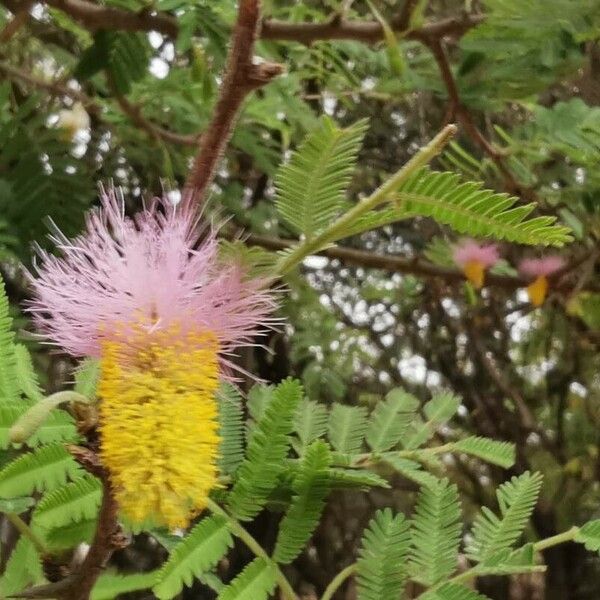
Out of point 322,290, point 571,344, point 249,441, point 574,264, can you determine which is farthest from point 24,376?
point 571,344

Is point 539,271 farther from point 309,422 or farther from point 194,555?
point 194,555

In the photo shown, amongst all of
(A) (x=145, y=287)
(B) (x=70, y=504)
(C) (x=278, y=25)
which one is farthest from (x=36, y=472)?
(C) (x=278, y=25)

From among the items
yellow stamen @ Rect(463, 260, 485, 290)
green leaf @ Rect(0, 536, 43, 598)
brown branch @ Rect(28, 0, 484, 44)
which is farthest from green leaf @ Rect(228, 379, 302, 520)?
yellow stamen @ Rect(463, 260, 485, 290)

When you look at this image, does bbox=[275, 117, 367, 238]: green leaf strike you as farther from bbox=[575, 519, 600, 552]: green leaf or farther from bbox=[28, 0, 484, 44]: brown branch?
bbox=[28, 0, 484, 44]: brown branch

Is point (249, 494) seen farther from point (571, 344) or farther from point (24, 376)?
point (571, 344)

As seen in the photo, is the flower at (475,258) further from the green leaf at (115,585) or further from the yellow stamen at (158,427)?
the yellow stamen at (158,427)

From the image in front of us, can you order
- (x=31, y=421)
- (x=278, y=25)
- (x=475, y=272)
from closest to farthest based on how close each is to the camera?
(x=31, y=421) < (x=278, y=25) < (x=475, y=272)

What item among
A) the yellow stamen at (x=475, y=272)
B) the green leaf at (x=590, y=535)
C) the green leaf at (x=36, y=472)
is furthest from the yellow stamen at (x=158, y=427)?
the yellow stamen at (x=475, y=272)
